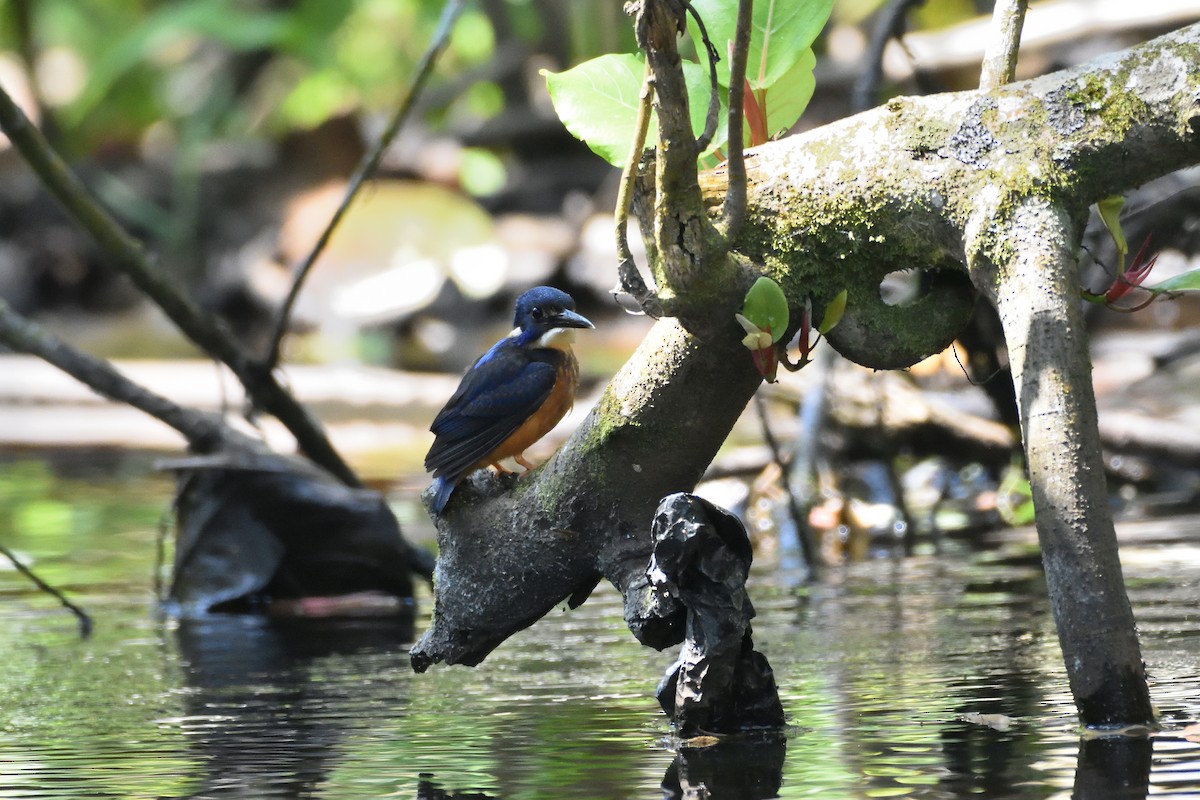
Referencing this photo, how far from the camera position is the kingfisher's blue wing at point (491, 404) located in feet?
12.6

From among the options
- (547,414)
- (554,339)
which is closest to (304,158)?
(554,339)

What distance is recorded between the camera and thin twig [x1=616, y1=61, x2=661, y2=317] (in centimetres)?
286

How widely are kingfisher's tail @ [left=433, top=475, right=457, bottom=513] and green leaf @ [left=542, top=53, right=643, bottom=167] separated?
80 cm

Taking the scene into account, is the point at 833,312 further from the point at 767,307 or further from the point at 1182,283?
the point at 1182,283

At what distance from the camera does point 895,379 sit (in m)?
7.13

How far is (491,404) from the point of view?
3.95 m

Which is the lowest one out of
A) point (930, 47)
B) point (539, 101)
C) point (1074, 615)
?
point (1074, 615)

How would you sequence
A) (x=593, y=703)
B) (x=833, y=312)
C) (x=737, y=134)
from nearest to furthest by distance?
1. (x=737, y=134)
2. (x=833, y=312)
3. (x=593, y=703)

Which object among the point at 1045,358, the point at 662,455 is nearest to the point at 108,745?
the point at 662,455

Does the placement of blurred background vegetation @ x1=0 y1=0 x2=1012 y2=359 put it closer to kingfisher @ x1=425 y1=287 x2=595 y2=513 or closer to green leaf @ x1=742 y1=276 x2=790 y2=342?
kingfisher @ x1=425 y1=287 x2=595 y2=513

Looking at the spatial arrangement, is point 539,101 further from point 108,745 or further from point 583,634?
point 108,745

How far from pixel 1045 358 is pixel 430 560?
285 centimetres

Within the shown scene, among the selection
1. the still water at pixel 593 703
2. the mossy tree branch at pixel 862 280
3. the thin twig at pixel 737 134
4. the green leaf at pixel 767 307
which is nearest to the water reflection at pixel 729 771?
the still water at pixel 593 703

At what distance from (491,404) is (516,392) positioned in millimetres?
72
